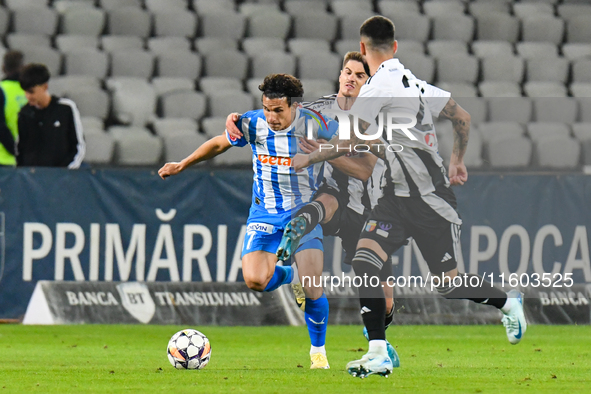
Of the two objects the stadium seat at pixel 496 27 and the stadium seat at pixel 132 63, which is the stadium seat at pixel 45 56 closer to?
the stadium seat at pixel 132 63

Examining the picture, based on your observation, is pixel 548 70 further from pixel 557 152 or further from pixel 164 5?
pixel 164 5

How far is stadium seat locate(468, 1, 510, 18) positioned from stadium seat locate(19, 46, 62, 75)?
20.7 ft

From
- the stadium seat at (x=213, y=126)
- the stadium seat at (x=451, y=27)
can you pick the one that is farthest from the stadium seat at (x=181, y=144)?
the stadium seat at (x=451, y=27)

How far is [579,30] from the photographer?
1449 centimetres

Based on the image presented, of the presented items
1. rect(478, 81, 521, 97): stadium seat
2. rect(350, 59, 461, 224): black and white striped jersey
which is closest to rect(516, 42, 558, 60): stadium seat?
rect(478, 81, 521, 97): stadium seat

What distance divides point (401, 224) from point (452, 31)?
28.1 ft

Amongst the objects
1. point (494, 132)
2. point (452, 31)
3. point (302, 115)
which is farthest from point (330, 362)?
point (452, 31)

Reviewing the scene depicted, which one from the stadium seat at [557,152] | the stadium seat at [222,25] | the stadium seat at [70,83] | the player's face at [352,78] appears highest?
the player's face at [352,78]

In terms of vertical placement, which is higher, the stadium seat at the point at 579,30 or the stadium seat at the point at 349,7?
the stadium seat at the point at 349,7

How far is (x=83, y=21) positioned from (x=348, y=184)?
7.35m

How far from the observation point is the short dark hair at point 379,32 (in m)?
6.00

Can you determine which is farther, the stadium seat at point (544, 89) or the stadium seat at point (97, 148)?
the stadium seat at point (544, 89)

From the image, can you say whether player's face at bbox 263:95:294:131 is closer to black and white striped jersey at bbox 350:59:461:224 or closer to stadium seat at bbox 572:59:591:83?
black and white striped jersey at bbox 350:59:461:224

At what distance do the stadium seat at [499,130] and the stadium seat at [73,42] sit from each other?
5.42 meters
